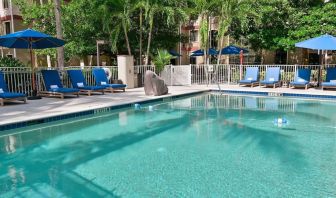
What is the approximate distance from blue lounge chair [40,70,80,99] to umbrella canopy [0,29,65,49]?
1.12 meters

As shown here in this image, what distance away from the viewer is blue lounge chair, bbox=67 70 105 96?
13.4m

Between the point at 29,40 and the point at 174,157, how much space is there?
887 centimetres

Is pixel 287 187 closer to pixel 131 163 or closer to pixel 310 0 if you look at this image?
pixel 131 163

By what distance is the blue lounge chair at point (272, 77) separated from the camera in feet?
54.4

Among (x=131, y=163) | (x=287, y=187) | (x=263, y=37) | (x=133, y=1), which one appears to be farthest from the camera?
(x=263, y=37)

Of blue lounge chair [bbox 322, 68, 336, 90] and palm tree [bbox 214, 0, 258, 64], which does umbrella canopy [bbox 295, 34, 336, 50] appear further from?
palm tree [bbox 214, 0, 258, 64]

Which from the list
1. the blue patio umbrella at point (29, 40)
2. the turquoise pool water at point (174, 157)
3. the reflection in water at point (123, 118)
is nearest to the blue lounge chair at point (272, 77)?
the turquoise pool water at point (174, 157)

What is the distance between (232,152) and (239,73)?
1336 centimetres

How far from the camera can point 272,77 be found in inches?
664

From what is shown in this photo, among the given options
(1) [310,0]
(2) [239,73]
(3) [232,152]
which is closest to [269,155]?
(3) [232,152]

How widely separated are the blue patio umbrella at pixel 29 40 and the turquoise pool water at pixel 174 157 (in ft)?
14.0

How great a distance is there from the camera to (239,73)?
62.4 ft

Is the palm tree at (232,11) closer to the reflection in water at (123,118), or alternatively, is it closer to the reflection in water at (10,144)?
the reflection in water at (123,118)

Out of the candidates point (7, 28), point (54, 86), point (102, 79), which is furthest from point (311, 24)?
point (7, 28)
